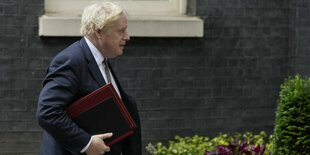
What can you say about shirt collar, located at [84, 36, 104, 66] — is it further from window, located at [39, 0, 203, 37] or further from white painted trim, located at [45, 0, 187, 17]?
white painted trim, located at [45, 0, 187, 17]

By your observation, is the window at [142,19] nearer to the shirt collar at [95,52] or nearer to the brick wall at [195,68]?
the brick wall at [195,68]

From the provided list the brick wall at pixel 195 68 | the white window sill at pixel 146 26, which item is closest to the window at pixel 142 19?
the white window sill at pixel 146 26

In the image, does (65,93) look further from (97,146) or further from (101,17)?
(101,17)

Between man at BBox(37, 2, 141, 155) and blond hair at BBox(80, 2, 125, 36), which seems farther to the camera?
blond hair at BBox(80, 2, 125, 36)

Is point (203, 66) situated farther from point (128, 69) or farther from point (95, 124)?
point (95, 124)

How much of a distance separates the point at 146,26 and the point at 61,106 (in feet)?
13.3

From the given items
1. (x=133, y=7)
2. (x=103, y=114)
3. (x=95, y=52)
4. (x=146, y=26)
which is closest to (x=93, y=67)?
(x=95, y=52)

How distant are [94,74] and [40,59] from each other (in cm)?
367

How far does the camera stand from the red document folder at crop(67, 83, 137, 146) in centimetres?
332

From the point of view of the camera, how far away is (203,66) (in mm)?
7496

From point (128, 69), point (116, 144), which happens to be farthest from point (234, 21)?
point (116, 144)

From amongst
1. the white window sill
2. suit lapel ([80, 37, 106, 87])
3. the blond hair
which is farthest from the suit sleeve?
the white window sill

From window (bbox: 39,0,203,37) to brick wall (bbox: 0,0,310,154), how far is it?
136mm

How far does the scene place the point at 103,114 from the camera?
3.41 metres
